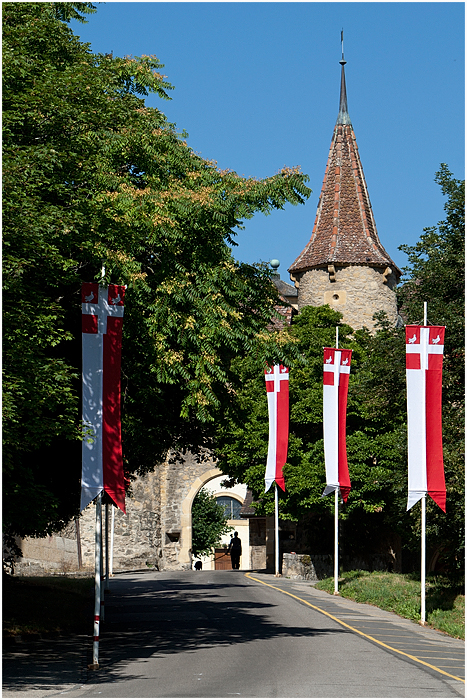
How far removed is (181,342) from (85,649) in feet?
16.8

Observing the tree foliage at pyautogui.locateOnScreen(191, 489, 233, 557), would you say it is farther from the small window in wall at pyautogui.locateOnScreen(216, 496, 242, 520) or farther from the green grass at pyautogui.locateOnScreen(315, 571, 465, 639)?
the green grass at pyautogui.locateOnScreen(315, 571, 465, 639)

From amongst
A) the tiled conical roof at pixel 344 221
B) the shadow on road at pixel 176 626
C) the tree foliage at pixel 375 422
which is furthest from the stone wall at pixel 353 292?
the shadow on road at pixel 176 626

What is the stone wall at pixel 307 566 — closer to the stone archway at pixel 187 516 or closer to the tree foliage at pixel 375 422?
the tree foliage at pixel 375 422

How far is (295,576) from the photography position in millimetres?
34156

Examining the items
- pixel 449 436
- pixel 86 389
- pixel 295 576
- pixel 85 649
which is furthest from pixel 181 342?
pixel 295 576

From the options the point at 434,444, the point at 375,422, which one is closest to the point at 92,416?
the point at 434,444

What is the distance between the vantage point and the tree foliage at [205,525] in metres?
64.0

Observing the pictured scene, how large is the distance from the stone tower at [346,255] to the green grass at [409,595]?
1897cm

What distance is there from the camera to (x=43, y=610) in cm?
2017

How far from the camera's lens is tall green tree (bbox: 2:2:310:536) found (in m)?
13.1

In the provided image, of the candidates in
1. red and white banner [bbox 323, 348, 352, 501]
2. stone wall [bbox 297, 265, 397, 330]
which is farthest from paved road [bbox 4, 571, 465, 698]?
stone wall [bbox 297, 265, 397, 330]

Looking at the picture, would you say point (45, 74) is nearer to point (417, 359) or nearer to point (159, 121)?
point (159, 121)

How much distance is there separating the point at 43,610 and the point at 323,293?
95.7ft

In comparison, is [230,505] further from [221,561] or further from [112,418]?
[112,418]
